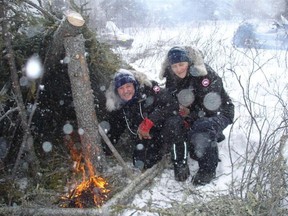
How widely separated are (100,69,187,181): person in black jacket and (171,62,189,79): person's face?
22 centimetres

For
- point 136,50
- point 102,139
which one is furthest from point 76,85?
point 136,50

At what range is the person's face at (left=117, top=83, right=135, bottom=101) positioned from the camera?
11.6 feet

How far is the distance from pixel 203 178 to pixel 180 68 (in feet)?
3.61

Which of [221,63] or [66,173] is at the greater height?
[221,63]

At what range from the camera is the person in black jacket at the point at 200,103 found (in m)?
3.26

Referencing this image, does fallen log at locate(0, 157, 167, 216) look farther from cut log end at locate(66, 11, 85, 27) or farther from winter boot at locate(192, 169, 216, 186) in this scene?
cut log end at locate(66, 11, 85, 27)

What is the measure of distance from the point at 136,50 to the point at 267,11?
11710 millimetres

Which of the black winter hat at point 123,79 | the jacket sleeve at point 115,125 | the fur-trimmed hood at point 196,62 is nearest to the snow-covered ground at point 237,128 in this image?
the fur-trimmed hood at point 196,62

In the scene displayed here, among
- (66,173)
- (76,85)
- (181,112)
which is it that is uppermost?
(76,85)

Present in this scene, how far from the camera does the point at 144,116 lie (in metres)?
3.72

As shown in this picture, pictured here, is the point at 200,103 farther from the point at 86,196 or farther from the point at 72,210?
the point at 72,210

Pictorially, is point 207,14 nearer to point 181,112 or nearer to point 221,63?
point 221,63

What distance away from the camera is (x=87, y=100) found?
10.9ft

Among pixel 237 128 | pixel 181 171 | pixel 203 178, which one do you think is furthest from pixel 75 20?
pixel 237 128
